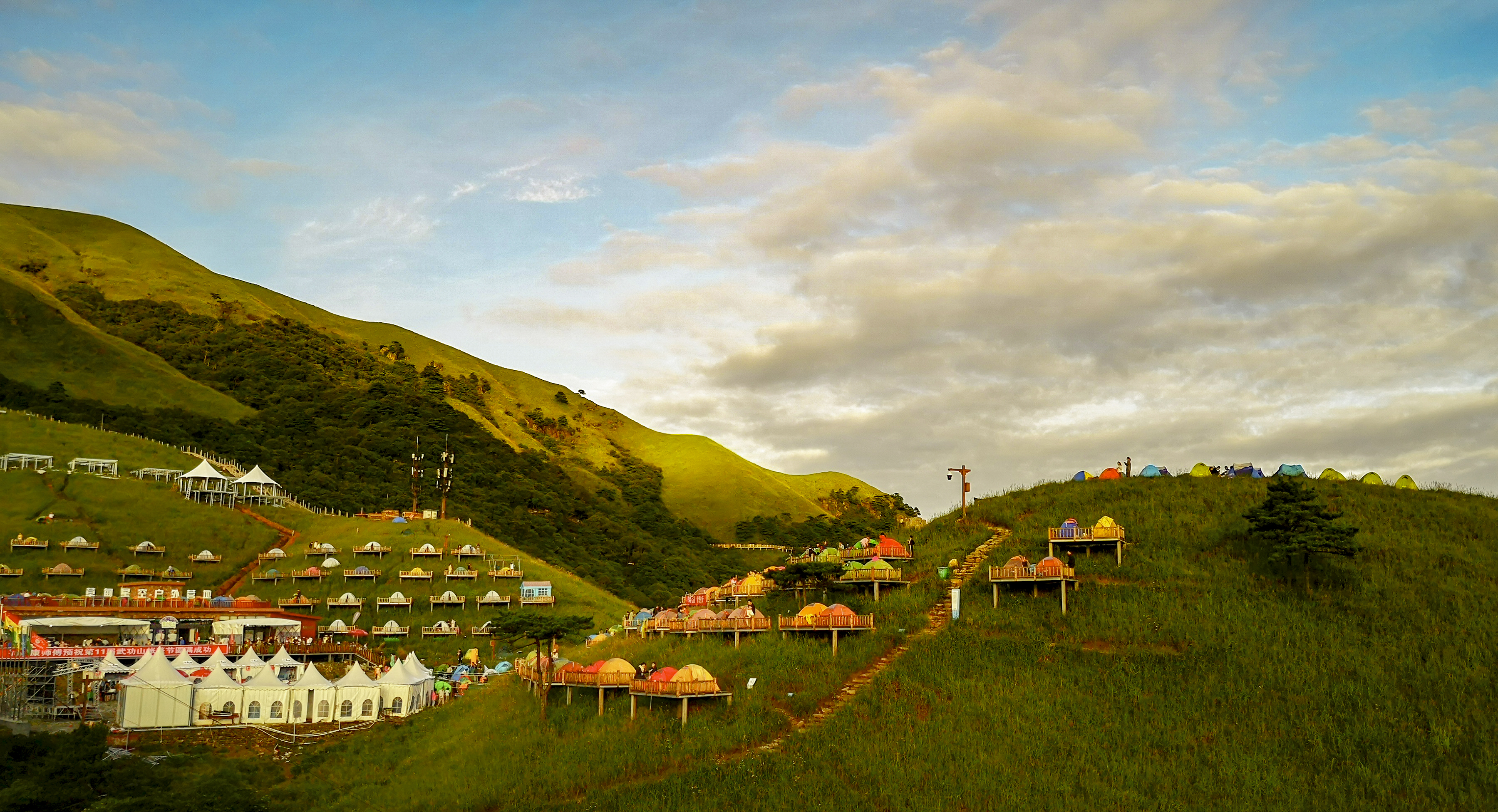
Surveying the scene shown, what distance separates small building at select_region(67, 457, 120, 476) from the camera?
10606 cm

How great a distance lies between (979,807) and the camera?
34719mm

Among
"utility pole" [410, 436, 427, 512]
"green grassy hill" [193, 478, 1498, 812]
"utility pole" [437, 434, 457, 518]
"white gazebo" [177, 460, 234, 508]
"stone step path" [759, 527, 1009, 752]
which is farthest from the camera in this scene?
"utility pole" [410, 436, 427, 512]

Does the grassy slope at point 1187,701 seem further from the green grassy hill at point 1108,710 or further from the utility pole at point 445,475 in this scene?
the utility pole at point 445,475

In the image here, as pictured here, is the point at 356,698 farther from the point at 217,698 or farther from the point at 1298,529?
the point at 1298,529

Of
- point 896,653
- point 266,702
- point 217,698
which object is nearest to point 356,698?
point 266,702

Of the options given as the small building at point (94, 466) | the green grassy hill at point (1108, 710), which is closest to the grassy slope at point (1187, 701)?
the green grassy hill at point (1108, 710)

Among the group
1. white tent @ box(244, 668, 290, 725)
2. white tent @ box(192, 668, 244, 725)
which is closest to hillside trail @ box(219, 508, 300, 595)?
white tent @ box(192, 668, 244, 725)

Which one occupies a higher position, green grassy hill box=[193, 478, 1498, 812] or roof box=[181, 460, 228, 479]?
roof box=[181, 460, 228, 479]

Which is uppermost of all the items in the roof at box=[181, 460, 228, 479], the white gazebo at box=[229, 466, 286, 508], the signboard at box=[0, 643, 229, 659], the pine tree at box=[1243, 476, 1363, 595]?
the roof at box=[181, 460, 228, 479]

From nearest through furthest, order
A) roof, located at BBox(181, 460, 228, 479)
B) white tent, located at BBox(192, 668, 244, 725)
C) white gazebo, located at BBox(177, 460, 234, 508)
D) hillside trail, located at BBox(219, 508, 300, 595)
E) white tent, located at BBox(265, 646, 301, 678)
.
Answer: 1. white tent, located at BBox(192, 668, 244, 725)
2. white tent, located at BBox(265, 646, 301, 678)
3. hillside trail, located at BBox(219, 508, 300, 595)
4. white gazebo, located at BBox(177, 460, 234, 508)
5. roof, located at BBox(181, 460, 228, 479)

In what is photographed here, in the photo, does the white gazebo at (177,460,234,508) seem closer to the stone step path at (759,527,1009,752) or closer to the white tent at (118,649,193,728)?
the white tent at (118,649,193,728)

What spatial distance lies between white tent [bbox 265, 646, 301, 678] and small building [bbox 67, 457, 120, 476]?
171 feet

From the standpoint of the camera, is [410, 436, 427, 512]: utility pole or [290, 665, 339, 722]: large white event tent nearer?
[290, 665, 339, 722]: large white event tent

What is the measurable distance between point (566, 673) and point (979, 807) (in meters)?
20.3
